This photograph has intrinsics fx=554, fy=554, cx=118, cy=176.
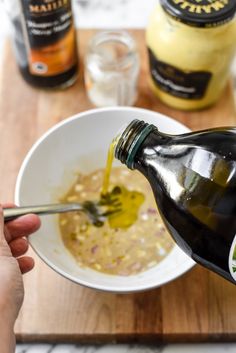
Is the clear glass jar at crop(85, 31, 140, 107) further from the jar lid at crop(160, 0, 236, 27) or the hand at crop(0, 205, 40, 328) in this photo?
the hand at crop(0, 205, 40, 328)

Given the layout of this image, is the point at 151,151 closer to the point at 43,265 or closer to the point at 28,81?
the point at 43,265

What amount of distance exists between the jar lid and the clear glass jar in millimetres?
161

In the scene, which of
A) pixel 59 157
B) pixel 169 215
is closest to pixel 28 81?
pixel 59 157

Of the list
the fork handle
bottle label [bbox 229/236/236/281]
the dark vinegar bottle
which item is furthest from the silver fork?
bottle label [bbox 229/236/236/281]

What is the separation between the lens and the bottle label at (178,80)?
3.16ft

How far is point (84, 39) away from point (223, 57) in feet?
1.09

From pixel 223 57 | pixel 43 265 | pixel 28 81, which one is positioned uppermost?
pixel 223 57

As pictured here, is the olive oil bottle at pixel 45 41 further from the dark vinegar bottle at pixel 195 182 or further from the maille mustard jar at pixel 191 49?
the dark vinegar bottle at pixel 195 182

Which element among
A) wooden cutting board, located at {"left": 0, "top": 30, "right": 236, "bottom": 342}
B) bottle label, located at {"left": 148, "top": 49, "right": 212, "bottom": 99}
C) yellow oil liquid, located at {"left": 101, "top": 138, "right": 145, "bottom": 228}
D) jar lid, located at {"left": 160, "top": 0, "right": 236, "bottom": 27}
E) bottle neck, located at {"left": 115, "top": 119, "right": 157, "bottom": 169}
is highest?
jar lid, located at {"left": 160, "top": 0, "right": 236, "bottom": 27}

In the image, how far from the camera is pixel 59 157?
94cm

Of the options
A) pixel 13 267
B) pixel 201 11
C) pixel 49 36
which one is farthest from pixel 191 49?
pixel 13 267

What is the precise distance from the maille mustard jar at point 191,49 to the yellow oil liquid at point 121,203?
0.67ft

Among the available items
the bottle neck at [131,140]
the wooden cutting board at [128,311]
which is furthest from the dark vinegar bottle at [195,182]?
the wooden cutting board at [128,311]

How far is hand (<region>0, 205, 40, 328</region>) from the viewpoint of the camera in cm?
65
